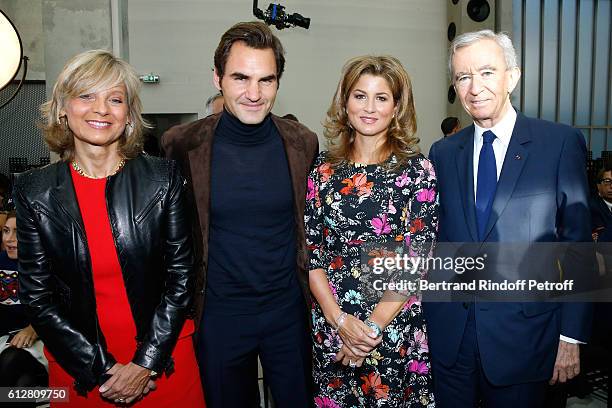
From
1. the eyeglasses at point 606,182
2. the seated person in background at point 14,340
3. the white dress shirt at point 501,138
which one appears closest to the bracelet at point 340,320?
the white dress shirt at point 501,138

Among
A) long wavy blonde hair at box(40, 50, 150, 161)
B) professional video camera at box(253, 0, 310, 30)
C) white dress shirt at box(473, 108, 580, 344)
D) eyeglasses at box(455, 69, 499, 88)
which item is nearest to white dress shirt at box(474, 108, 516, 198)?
white dress shirt at box(473, 108, 580, 344)

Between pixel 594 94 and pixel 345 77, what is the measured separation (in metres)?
9.55

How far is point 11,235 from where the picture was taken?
300 centimetres

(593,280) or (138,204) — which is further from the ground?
(138,204)

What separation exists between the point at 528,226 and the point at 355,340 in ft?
2.41

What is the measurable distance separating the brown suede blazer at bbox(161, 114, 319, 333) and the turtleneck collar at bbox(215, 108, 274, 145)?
0.04 meters

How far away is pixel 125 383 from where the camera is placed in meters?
1.60

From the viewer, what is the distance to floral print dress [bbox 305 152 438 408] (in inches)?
71.3

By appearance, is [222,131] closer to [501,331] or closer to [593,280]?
[501,331]

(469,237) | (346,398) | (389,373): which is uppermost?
(469,237)

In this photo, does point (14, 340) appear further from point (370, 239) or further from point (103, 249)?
point (370, 239)

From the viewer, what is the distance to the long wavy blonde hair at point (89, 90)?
1.58 m

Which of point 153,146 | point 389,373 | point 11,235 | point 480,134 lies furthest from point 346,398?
point 153,146

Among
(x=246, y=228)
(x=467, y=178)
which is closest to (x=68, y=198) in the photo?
(x=246, y=228)
